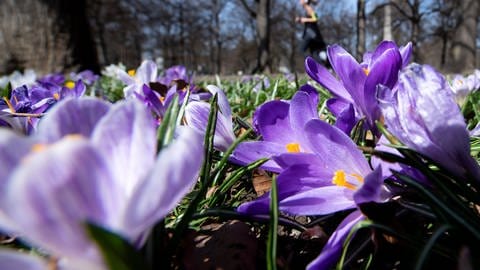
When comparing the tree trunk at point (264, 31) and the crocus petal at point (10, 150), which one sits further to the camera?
the tree trunk at point (264, 31)

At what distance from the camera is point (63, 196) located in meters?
0.32

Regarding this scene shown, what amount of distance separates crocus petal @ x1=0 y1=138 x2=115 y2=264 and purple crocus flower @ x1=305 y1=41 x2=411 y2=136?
46 cm

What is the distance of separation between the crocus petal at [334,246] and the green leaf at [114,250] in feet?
0.68

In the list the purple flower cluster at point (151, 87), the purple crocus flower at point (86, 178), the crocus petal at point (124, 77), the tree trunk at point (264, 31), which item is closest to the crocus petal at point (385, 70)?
the purple crocus flower at point (86, 178)

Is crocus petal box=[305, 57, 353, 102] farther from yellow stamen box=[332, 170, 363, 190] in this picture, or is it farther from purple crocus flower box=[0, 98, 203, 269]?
purple crocus flower box=[0, 98, 203, 269]

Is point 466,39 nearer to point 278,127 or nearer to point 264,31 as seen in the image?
point 264,31

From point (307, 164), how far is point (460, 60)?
13278 millimetres

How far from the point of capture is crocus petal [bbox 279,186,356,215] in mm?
559

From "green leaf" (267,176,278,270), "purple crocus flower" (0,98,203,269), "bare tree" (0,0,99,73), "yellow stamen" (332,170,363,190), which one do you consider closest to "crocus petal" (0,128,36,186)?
"purple crocus flower" (0,98,203,269)

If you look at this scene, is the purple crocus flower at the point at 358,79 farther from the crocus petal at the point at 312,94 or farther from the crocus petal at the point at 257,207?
the crocus petal at the point at 257,207

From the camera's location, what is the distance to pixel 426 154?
571 millimetres

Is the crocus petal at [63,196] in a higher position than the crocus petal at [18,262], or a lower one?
higher

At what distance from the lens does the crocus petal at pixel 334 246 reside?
1.62 ft

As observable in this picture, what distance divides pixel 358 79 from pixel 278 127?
0.56 feet
